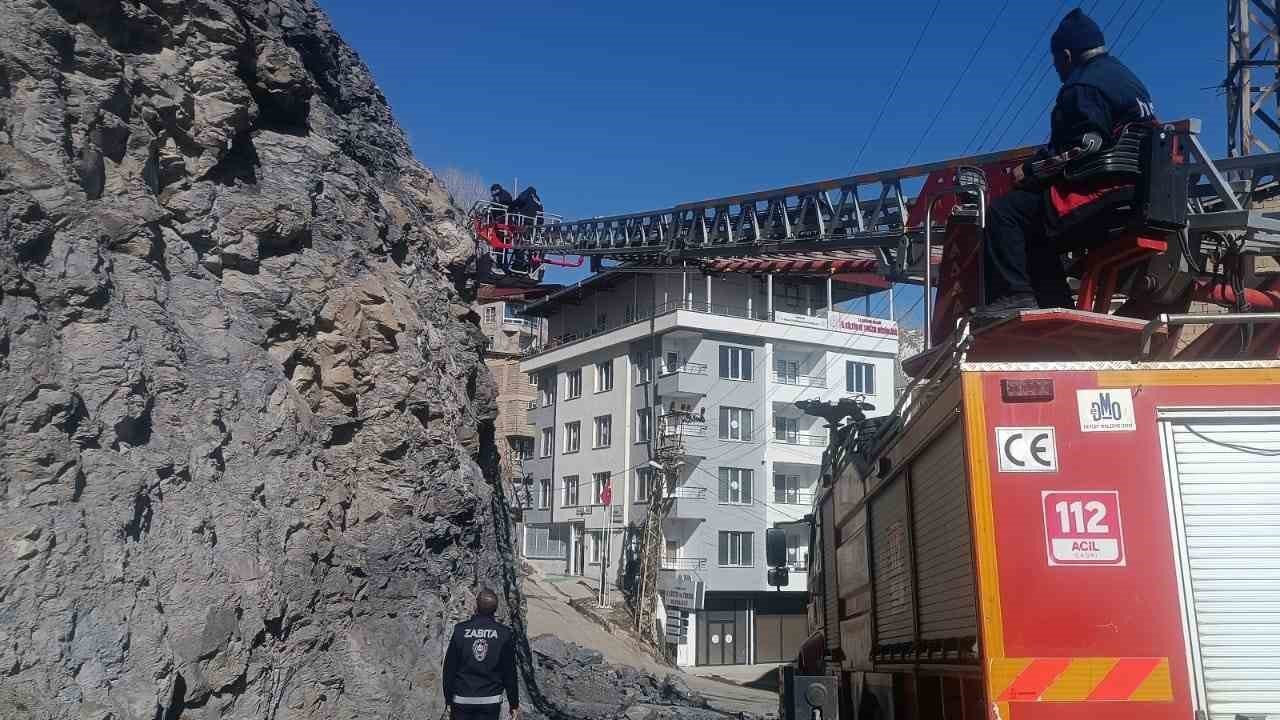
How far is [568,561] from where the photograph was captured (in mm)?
49719

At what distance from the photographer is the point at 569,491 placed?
50.5m

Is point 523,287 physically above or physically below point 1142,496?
above

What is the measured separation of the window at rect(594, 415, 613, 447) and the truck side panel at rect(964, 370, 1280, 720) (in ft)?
145

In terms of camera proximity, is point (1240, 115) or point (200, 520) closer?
point (200, 520)

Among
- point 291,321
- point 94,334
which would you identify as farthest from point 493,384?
point 94,334

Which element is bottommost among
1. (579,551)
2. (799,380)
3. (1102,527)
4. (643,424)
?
(1102,527)

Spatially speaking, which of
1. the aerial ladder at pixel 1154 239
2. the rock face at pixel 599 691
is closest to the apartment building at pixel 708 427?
the rock face at pixel 599 691

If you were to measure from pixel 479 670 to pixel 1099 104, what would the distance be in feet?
18.0

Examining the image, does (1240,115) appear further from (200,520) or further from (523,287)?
(523,287)

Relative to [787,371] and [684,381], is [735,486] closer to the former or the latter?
[684,381]

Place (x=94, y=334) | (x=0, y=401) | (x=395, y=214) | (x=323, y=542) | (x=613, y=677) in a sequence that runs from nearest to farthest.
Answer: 1. (x=0, y=401)
2. (x=94, y=334)
3. (x=323, y=542)
4. (x=395, y=214)
5. (x=613, y=677)

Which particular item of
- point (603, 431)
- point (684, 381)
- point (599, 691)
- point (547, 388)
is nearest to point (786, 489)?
point (684, 381)

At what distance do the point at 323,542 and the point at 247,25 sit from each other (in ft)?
16.7

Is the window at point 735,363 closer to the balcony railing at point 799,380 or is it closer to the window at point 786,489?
the balcony railing at point 799,380
